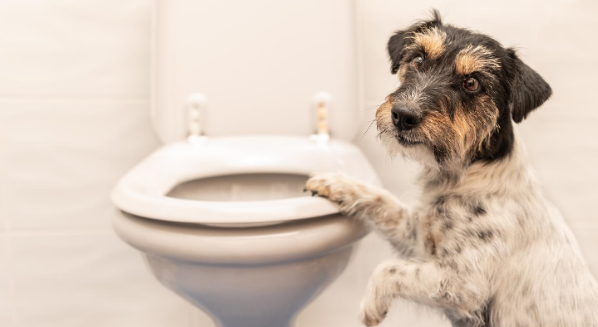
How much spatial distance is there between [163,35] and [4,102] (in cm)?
59

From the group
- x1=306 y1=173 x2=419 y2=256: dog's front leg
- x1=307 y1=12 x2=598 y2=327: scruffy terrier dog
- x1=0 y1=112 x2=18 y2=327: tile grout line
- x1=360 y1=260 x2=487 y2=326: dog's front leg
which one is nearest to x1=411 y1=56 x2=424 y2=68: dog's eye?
x1=307 y1=12 x2=598 y2=327: scruffy terrier dog

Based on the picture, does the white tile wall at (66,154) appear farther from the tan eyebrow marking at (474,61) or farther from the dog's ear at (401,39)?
the tan eyebrow marking at (474,61)

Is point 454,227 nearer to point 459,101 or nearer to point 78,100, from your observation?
point 459,101

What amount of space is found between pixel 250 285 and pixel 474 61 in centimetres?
57

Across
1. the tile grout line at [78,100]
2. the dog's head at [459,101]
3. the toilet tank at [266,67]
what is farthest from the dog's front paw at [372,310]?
the tile grout line at [78,100]

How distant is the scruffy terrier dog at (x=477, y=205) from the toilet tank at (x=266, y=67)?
39 centimetres

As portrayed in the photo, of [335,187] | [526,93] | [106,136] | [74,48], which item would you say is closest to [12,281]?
[106,136]

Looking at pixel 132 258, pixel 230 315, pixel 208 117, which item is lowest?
pixel 132 258

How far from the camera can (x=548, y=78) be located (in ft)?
4.96

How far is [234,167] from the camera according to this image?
114 centimetres

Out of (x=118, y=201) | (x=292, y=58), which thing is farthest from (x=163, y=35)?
(x=118, y=201)

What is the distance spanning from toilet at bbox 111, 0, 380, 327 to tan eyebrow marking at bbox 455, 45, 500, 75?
33 cm

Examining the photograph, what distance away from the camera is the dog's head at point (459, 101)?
83 cm

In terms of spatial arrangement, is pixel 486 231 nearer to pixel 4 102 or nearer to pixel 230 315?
pixel 230 315
